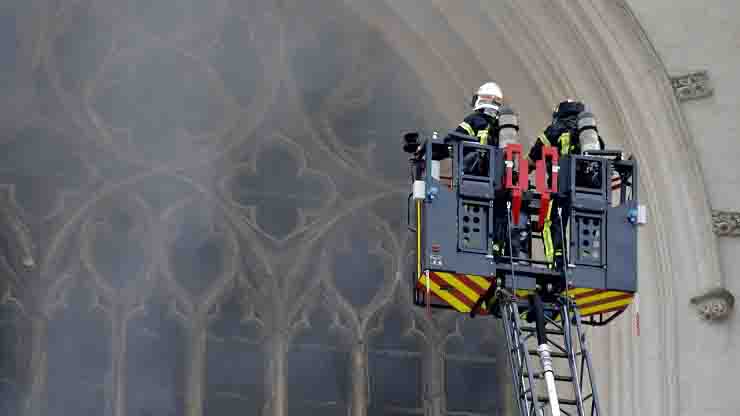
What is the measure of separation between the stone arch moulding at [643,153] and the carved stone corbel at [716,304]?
0.09 metres

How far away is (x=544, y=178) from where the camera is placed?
55.2ft

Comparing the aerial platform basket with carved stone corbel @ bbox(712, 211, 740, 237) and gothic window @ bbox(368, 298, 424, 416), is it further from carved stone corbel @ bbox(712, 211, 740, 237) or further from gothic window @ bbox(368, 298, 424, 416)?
gothic window @ bbox(368, 298, 424, 416)

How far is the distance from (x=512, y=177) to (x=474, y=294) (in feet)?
2.79

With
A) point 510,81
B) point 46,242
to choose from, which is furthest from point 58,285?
point 510,81

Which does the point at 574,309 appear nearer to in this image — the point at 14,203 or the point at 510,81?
the point at 510,81

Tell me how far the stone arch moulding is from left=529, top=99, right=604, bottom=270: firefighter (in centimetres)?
191

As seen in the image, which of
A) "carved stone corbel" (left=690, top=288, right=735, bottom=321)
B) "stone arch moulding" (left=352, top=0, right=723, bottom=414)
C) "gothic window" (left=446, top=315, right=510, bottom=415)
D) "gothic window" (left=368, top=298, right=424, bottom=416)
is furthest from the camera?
"gothic window" (left=446, top=315, right=510, bottom=415)

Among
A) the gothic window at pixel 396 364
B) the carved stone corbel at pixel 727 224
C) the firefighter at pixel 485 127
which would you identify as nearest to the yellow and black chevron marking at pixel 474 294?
the firefighter at pixel 485 127

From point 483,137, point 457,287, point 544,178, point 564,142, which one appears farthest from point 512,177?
point 457,287

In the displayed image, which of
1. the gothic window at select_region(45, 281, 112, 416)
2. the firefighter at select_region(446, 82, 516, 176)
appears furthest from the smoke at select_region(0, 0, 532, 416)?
the firefighter at select_region(446, 82, 516, 176)

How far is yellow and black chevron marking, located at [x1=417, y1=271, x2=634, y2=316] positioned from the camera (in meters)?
16.7

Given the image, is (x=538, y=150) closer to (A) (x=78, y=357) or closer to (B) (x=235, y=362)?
(B) (x=235, y=362)

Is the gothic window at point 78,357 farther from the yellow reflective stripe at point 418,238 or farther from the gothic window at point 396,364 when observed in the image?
the yellow reflective stripe at point 418,238

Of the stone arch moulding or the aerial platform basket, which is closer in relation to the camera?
the aerial platform basket
